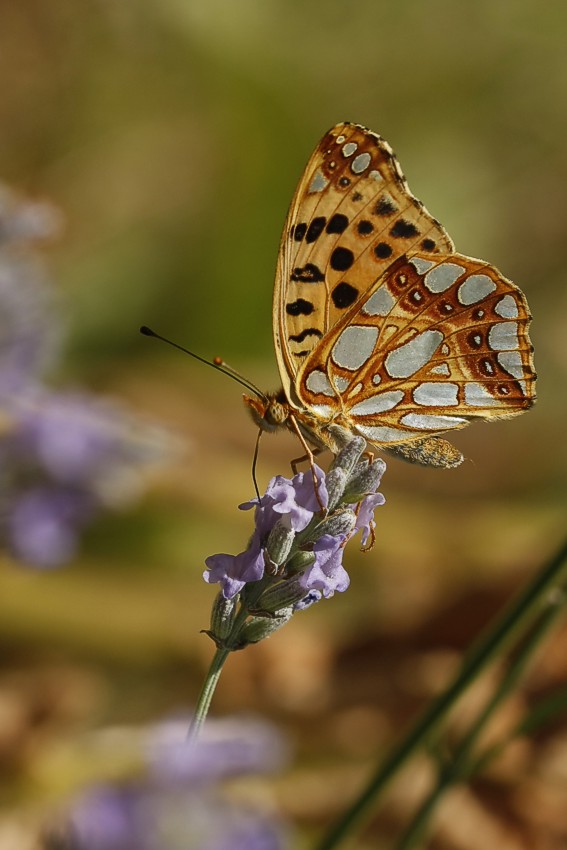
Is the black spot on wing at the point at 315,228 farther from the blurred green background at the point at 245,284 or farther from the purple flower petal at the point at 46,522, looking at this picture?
the blurred green background at the point at 245,284

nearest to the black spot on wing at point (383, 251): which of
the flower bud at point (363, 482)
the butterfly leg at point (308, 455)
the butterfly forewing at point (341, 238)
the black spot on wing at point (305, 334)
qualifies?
the butterfly forewing at point (341, 238)

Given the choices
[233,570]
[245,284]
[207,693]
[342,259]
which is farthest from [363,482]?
[245,284]

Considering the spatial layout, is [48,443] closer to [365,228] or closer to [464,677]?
[365,228]

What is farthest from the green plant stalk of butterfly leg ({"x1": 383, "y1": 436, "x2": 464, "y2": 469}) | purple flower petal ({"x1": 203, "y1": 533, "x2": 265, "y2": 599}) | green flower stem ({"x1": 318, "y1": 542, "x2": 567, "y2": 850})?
purple flower petal ({"x1": 203, "y1": 533, "x2": 265, "y2": 599})

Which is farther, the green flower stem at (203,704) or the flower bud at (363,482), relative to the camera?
the flower bud at (363,482)

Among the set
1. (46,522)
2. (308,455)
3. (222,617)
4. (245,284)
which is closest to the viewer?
(222,617)

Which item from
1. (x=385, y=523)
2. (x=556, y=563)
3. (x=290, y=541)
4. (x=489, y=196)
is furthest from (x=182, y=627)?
(x=489, y=196)

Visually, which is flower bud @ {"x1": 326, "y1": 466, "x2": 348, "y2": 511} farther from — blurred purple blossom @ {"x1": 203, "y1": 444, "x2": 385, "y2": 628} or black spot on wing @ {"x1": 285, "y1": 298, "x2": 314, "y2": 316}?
black spot on wing @ {"x1": 285, "y1": 298, "x2": 314, "y2": 316}

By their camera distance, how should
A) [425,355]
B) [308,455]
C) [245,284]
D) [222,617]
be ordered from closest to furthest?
[222,617]
[308,455]
[425,355]
[245,284]
